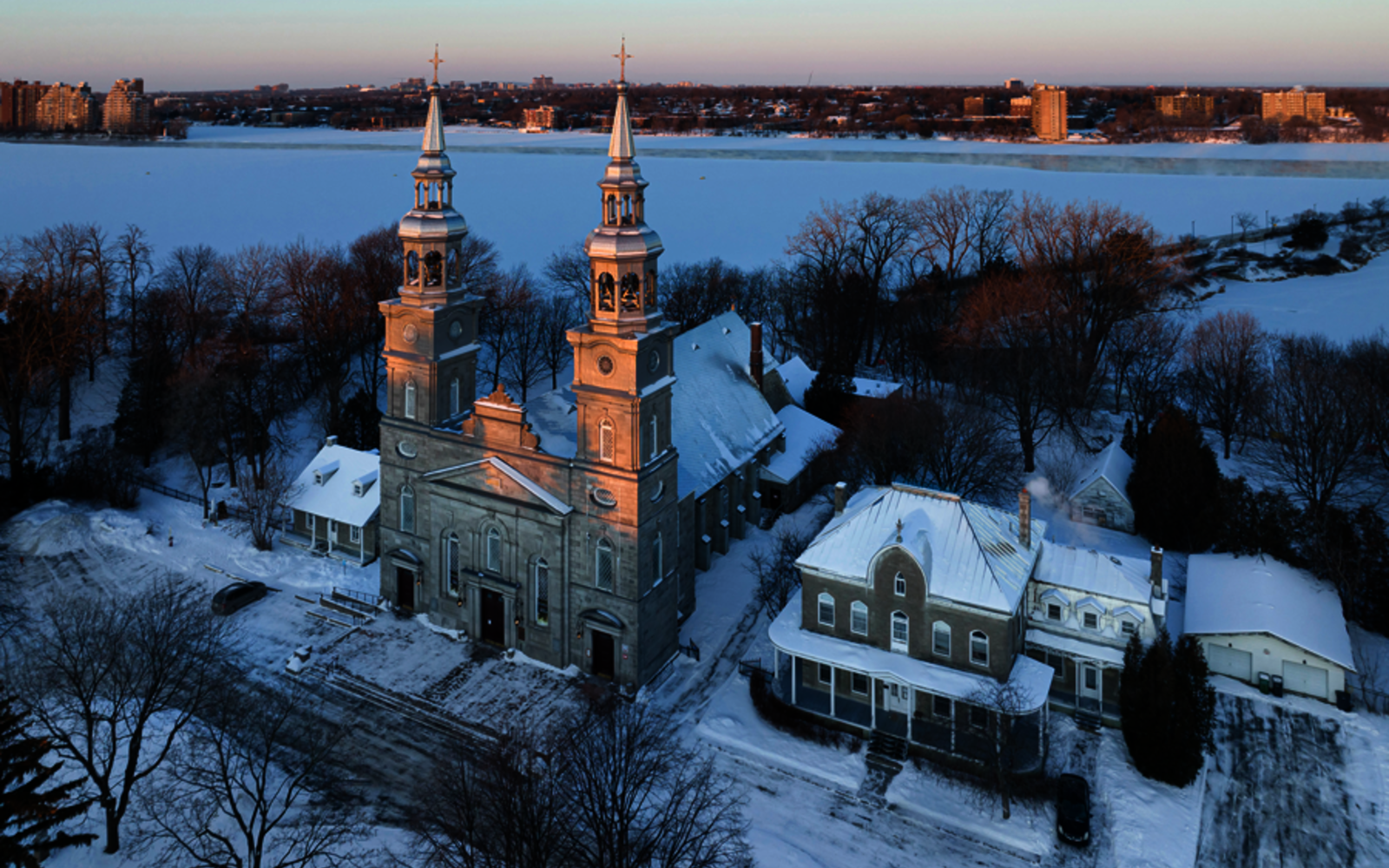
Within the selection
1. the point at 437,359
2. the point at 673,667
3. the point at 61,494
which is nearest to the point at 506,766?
the point at 673,667

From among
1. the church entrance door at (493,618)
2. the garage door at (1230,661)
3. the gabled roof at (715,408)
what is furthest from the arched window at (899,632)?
the church entrance door at (493,618)

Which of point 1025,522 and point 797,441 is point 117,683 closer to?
point 1025,522

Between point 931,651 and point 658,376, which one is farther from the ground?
point 658,376

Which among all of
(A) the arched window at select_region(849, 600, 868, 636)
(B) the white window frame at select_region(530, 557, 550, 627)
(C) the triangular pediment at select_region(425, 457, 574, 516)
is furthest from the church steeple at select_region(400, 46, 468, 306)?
(A) the arched window at select_region(849, 600, 868, 636)

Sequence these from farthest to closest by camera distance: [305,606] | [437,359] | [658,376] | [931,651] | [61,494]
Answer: [61,494], [305,606], [437,359], [658,376], [931,651]

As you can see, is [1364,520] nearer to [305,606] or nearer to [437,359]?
[437,359]

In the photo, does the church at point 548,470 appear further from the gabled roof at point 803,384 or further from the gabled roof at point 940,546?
the gabled roof at point 803,384
